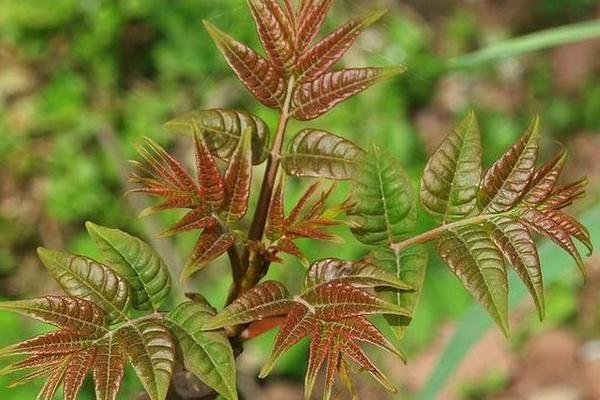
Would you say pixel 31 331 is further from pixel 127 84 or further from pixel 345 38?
pixel 345 38

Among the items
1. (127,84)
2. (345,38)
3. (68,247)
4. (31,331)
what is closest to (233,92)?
(127,84)

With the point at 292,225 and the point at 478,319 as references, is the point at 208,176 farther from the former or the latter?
the point at 478,319

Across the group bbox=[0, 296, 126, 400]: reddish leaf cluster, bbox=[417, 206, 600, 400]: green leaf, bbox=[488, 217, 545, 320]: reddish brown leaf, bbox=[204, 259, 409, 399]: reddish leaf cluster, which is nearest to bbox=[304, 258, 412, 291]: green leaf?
bbox=[204, 259, 409, 399]: reddish leaf cluster

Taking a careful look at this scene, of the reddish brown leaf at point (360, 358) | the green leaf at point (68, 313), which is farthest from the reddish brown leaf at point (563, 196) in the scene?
the green leaf at point (68, 313)

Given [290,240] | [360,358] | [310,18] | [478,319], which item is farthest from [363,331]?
[478,319]

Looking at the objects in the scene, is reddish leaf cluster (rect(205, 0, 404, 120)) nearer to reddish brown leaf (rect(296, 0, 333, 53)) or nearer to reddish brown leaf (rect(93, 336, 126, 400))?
reddish brown leaf (rect(296, 0, 333, 53))

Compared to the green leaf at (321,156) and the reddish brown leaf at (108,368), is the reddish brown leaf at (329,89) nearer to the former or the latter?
the green leaf at (321,156)

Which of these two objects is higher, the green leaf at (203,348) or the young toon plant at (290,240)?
the young toon plant at (290,240)
